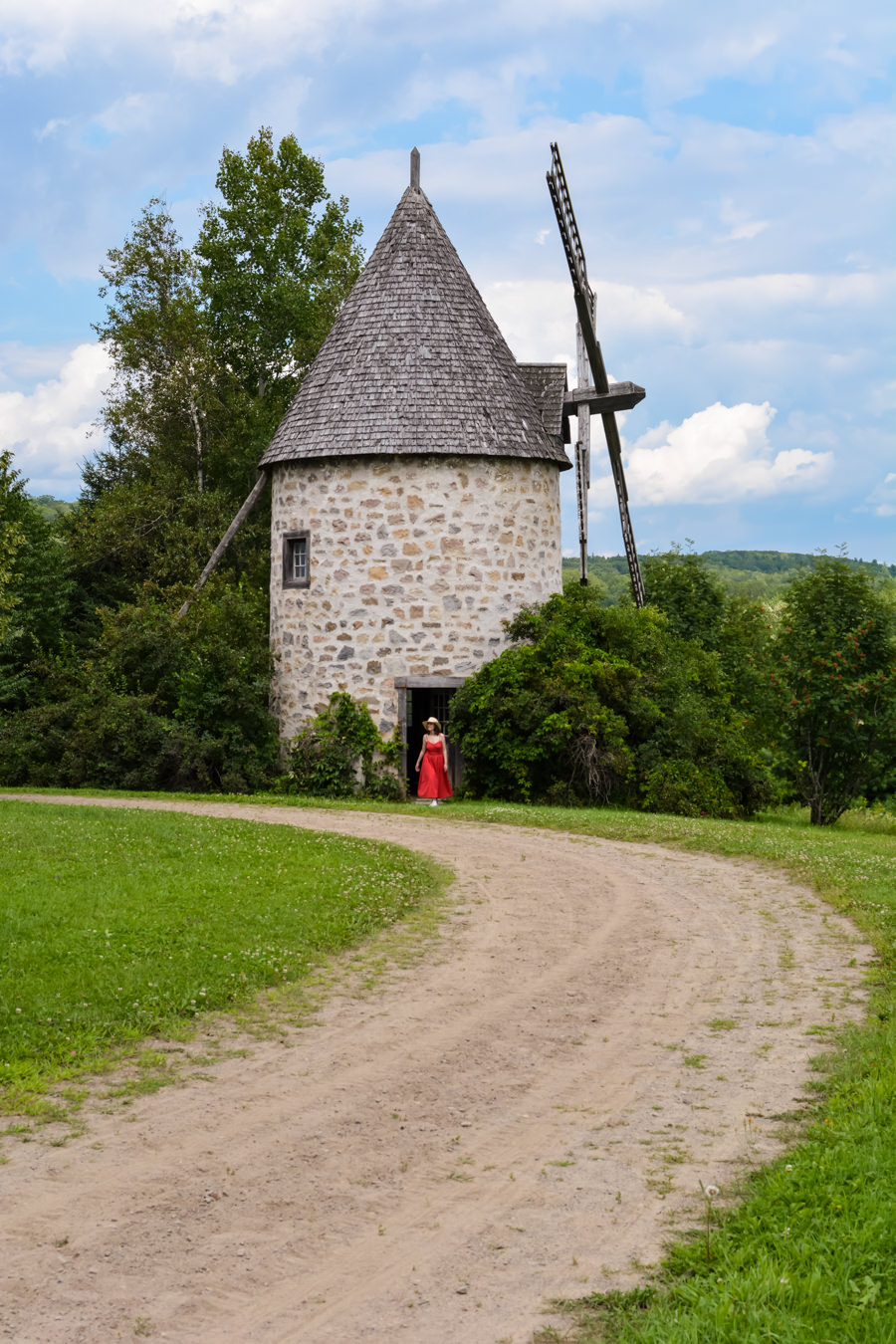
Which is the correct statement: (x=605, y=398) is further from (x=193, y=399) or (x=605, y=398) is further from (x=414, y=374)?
(x=193, y=399)

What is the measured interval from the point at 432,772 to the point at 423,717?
4.86 metres

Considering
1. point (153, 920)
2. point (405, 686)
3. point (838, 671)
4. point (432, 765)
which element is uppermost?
point (838, 671)

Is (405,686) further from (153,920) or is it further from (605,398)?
(153,920)

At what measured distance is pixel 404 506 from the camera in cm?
2169

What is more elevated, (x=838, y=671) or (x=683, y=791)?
(x=838, y=671)

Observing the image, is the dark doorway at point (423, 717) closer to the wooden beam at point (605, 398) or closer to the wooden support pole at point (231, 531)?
the wooden support pole at point (231, 531)

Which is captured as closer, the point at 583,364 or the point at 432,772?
the point at 432,772

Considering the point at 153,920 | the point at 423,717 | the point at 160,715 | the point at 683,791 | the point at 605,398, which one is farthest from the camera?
the point at 423,717

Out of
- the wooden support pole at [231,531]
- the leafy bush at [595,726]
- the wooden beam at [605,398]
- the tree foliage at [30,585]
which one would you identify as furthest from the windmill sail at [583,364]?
the tree foliage at [30,585]

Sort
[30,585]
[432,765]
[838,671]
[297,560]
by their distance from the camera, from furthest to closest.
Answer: [30,585]
[838,671]
[297,560]
[432,765]

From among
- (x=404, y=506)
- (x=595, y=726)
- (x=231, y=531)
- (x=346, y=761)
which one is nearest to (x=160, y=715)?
(x=346, y=761)

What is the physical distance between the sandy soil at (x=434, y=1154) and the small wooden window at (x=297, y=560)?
13.6m

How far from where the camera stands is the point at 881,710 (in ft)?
77.0

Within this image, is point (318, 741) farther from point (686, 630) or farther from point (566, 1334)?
point (566, 1334)
